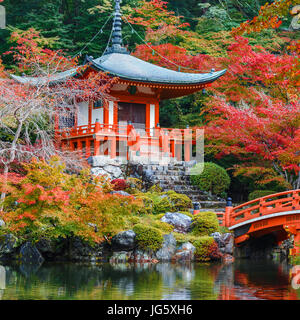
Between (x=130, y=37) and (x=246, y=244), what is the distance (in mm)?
14931

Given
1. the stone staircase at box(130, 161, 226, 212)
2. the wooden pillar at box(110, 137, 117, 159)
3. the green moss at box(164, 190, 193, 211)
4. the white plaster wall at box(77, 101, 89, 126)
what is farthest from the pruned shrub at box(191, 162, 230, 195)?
the white plaster wall at box(77, 101, 89, 126)

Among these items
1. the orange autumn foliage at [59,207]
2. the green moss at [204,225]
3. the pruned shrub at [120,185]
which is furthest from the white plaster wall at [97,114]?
the green moss at [204,225]

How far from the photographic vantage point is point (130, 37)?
27297 mm

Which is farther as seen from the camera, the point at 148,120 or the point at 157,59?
the point at 157,59

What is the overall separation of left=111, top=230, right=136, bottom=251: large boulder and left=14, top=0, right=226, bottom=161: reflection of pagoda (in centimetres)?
546

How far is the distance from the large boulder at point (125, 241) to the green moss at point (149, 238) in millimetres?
172

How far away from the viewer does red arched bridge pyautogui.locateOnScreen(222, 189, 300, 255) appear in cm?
1427

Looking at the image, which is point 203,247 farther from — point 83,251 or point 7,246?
point 7,246

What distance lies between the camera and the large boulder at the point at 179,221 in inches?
602

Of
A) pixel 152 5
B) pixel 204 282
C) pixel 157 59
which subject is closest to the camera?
pixel 204 282

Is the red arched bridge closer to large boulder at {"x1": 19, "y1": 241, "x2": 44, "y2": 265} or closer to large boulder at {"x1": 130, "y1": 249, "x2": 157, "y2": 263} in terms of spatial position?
large boulder at {"x1": 130, "y1": 249, "x2": 157, "y2": 263}

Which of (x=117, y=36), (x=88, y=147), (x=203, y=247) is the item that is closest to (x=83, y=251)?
(x=203, y=247)
